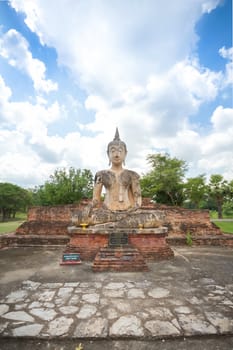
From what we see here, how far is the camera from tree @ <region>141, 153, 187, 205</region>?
21.7 meters

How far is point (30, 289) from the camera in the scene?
2.88 metres

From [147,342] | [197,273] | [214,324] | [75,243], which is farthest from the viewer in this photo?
[75,243]

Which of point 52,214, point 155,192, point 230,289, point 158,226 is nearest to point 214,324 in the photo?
point 230,289

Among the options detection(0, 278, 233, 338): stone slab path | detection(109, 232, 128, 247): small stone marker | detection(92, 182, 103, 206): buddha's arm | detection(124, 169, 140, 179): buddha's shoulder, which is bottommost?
detection(0, 278, 233, 338): stone slab path

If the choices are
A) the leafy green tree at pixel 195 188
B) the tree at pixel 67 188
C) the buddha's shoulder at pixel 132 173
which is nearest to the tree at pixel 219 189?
the leafy green tree at pixel 195 188

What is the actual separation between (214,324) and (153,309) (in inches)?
24.1

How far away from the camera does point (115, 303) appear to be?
2420mm

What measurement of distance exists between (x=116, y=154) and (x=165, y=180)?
1686 centimetres

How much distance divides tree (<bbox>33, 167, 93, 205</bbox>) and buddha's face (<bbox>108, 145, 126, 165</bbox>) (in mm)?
12001

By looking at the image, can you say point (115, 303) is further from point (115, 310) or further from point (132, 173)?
point (132, 173)

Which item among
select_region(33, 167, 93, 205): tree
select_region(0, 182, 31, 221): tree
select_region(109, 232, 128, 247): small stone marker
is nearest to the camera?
select_region(109, 232, 128, 247): small stone marker

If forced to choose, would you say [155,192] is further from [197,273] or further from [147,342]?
[147,342]

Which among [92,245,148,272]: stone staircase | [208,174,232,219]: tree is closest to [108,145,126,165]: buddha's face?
[92,245,148,272]: stone staircase

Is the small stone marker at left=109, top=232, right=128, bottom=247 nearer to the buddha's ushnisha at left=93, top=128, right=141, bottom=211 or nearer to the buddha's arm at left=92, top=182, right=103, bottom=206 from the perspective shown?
the buddha's ushnisha at left=93, top=128, right=141, bottom=211
